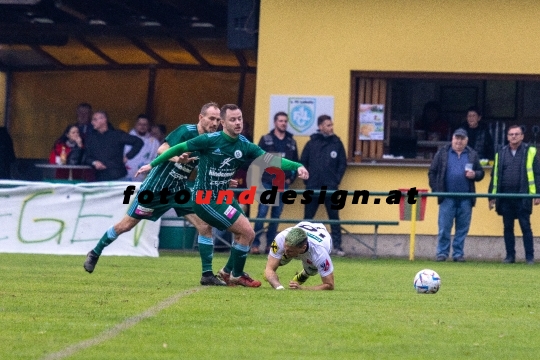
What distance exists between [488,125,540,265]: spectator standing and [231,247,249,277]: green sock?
7283 millimetres

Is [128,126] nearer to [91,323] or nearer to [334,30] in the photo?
[334,30]

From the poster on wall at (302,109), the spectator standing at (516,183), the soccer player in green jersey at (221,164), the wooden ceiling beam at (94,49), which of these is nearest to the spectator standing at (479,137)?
the spectator standing at (516,183)

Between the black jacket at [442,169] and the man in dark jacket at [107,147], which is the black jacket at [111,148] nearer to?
the man in dark jacket at [107,147]

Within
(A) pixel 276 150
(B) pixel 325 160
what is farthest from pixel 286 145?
(B) pixel 325 160

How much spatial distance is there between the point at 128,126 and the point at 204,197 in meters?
14.8

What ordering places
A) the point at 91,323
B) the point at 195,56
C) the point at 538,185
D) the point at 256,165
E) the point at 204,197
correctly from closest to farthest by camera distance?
1. the point at 91,323
2. the point at 204,197
3. the point at 538,185
4. the point at 256,165
5. the point at 195,56

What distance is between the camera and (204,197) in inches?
447

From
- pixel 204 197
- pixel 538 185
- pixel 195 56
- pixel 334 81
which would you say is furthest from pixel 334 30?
pixel 204 197

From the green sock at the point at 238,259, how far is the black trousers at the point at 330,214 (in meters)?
7.38

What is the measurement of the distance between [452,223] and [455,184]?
0.64 metres

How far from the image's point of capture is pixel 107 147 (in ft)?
64.7

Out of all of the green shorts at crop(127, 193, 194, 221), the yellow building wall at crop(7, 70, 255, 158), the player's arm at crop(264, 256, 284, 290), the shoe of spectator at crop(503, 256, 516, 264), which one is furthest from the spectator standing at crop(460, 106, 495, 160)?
the player's arm at crop(264, 256, 284, 290)

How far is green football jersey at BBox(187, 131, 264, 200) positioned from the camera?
36.9ft

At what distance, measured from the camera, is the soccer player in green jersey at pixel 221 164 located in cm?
1122
